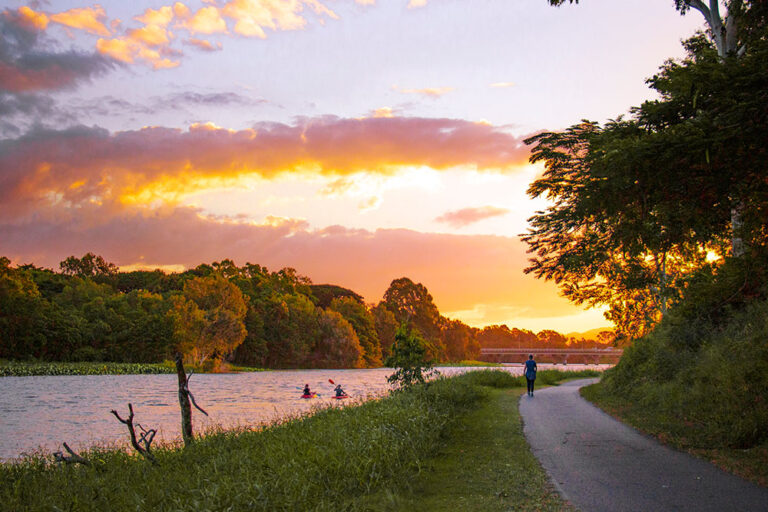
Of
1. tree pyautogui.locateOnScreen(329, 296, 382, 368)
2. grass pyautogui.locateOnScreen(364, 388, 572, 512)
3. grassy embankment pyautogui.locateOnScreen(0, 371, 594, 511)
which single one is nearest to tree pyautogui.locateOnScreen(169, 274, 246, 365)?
tree pyautogui.locateOnScreen(329, 296, 382, 368)

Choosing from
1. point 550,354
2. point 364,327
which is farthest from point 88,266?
point 550,354

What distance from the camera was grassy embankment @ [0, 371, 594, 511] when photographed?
7.38m

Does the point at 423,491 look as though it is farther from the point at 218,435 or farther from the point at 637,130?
the point at 218,435

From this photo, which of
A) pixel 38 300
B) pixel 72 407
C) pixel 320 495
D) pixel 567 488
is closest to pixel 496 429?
pixel 567 488

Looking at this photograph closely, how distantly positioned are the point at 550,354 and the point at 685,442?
526 ft

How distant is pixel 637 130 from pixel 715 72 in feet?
5.54

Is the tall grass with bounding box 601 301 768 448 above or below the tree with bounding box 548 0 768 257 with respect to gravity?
below

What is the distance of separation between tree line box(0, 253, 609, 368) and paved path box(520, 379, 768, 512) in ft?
77.8

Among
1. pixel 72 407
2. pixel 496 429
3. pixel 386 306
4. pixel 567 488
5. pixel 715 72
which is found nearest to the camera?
pixel 715 72

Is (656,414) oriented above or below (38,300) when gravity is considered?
below

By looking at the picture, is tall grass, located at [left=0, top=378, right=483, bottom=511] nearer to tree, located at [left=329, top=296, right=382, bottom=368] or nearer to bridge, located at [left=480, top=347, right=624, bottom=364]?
tree, located at [left=329, top=296, right=382, bottom=368]

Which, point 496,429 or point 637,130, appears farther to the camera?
point 496,429

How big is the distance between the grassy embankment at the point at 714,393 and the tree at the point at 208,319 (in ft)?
205

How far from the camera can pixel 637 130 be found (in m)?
8.83
